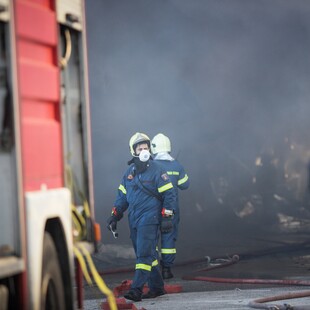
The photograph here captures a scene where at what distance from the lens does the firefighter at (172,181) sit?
13.5m

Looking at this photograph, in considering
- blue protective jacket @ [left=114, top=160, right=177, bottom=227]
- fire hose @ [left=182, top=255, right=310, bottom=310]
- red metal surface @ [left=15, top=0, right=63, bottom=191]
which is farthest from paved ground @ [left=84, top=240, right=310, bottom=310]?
red metal surface @ [left=15, top=0, right=63, bottom=191]

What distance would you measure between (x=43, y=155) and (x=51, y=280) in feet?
2.30

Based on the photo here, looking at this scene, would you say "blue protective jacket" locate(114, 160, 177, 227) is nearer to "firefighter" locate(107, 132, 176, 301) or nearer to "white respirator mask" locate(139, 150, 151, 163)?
"firefighter" locate(107, 132, 176, 301)

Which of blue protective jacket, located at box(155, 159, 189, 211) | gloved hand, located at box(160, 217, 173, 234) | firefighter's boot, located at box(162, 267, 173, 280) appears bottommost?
firefighter's boot, located at box(162, 267, 173, 280)

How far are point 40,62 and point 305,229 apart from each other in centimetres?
1396

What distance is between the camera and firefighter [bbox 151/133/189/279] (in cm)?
1345

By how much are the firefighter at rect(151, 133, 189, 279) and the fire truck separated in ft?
18.9

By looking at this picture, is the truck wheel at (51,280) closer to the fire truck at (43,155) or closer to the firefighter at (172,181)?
the fire truck at (43,155)

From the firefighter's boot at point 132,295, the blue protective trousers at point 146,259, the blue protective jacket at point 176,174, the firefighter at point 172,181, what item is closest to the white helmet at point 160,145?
the firefighter at point 172,181

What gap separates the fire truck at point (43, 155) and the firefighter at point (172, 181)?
5.76 meters

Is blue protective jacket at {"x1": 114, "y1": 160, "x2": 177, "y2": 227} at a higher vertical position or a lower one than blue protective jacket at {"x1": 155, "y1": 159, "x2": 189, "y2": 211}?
lower

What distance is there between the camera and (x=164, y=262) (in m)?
13.7

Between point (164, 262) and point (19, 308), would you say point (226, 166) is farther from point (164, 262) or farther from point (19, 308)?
point (19, 308)

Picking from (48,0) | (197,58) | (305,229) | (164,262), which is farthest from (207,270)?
(48,0)
